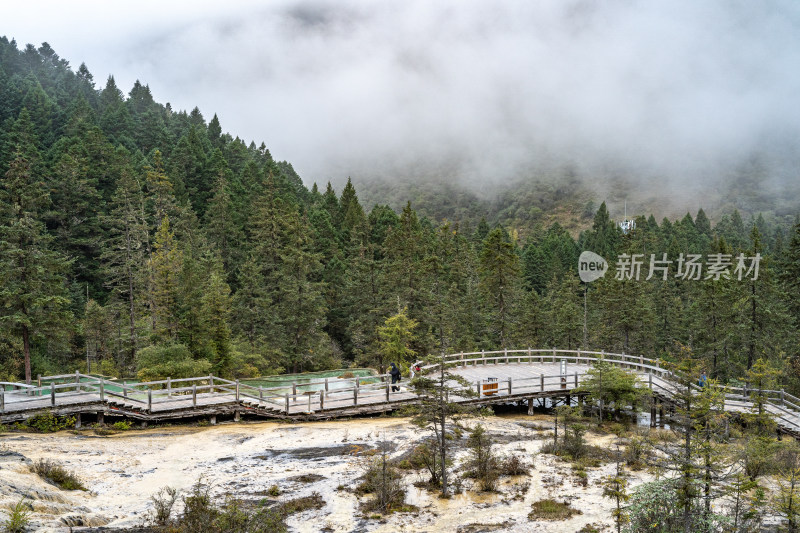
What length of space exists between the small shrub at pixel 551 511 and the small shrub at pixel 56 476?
43.3 feet

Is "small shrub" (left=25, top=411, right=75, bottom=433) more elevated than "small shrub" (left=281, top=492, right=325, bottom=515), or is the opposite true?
"small shrub" (left=25, top=411, right=75, bottom=433)

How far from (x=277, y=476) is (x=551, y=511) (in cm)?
885

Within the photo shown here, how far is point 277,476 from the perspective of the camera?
727 inches

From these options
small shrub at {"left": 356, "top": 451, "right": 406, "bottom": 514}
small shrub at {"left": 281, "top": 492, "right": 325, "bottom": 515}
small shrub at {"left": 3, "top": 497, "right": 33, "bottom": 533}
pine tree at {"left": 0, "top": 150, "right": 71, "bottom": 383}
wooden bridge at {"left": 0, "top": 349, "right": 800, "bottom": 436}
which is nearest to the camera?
small shrub at {"left": 3, "top": 497, "right": 33, "bottom": 533}

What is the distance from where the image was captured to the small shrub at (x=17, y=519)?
11123 mm

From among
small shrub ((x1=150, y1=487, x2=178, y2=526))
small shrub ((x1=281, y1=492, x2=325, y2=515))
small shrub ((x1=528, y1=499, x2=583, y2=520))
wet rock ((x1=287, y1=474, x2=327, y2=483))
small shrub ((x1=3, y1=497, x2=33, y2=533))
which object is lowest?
small shrub ((x1=528, y1=499, x2=583, y2=520))

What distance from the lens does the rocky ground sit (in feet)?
48.9

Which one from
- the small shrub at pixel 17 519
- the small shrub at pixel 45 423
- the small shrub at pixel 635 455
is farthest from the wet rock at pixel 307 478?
the small shrub at pixel 635 455

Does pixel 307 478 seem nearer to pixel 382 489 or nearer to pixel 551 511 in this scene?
pixel 382 489

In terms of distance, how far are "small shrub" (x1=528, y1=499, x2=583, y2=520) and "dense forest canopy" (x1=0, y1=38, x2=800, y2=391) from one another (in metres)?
22.1

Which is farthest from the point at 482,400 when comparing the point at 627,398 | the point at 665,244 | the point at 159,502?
the point at 665,244

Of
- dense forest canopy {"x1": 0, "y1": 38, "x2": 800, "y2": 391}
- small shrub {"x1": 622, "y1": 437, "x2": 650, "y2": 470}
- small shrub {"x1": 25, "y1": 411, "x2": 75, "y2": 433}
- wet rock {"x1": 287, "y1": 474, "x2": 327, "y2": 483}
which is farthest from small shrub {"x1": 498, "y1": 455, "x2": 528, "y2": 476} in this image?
dense forest canopy {"x1": 0, "y1": 38, "x2": 800, "y2": 391}

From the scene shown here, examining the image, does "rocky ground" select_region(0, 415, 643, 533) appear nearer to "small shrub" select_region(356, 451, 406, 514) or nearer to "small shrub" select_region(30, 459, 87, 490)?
"small shrub" select_region(30, 459, 87, 490)

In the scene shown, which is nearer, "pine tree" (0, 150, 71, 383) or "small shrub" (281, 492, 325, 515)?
"small shrub" (281, 492, 325, 515)
